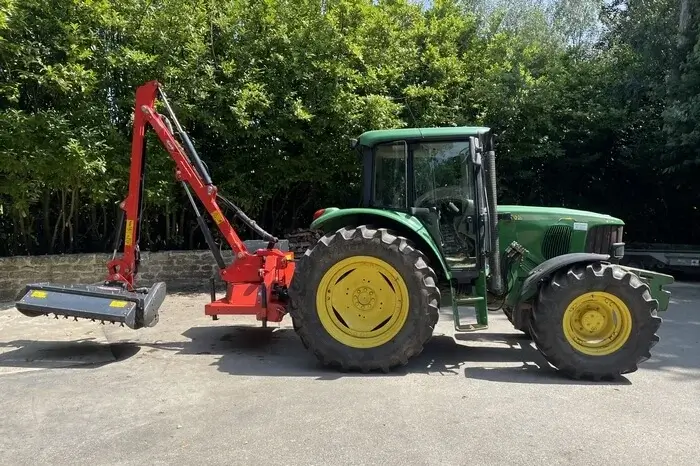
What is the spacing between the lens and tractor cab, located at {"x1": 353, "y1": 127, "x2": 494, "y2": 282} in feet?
17.5

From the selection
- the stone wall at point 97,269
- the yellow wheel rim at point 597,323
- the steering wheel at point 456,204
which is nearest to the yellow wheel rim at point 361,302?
the steering wheel at point 456,204

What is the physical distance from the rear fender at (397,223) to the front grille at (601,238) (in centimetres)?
157

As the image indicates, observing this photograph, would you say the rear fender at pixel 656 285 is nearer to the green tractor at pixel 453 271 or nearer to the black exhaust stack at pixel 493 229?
the green tractor at pixel 453 271

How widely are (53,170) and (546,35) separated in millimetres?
14017

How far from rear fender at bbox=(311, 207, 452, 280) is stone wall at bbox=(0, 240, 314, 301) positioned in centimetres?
249

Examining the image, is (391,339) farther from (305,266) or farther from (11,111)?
(11,111)

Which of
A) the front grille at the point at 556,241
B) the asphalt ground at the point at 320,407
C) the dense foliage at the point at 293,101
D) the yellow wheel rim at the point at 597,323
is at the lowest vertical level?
the asphalt ground at the point at 320,407

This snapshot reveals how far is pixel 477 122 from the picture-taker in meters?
10.8

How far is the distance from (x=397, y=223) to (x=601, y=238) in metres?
2.20

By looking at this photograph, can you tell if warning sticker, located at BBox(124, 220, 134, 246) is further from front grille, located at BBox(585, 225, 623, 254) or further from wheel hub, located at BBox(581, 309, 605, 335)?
front grille, located at BBox(585, 225, 623, 254)

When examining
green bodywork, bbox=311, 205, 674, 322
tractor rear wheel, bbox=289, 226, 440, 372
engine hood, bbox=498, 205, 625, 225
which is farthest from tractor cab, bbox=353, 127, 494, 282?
engine hood, bbox=498, 205, 625, 225

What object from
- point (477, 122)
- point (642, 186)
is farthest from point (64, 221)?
point (642, 186)

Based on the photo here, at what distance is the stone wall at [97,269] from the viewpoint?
29.0 ft

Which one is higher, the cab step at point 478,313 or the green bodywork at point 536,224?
the green bodywork at point 536,224
